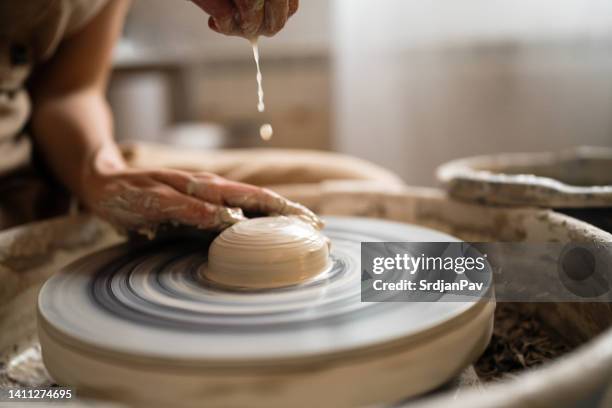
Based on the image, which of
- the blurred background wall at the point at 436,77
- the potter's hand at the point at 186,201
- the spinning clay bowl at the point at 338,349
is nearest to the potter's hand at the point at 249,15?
the potter's hand at the point at 186,201

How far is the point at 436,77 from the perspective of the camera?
2.35 m

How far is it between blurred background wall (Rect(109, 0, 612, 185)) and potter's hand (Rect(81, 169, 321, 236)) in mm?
1528

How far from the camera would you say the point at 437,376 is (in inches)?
22.4

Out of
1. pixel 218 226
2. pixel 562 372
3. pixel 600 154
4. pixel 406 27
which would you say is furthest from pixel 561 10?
pixel 562 372

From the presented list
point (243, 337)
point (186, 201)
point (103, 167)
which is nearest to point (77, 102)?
point (103, 167)

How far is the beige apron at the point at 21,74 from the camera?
1.04 meters

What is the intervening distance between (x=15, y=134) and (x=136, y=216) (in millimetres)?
477

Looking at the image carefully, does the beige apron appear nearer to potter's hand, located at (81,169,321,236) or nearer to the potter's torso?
the potter's torso

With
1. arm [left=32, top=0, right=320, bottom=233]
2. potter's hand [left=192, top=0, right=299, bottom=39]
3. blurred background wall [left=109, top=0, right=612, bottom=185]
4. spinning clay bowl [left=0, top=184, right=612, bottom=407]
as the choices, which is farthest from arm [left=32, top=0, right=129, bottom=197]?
blurred background wall [left=109, top=0, right=612, bottom=185]

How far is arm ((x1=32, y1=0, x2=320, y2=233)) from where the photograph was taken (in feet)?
2.70

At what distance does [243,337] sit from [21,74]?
2.73 feet

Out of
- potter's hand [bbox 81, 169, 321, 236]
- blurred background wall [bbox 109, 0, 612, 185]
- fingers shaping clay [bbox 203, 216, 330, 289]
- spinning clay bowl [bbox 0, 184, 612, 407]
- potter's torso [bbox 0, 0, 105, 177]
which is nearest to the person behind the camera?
spinning clay bowl [bbox 0, 184, 612, 407]

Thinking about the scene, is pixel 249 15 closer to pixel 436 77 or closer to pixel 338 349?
pixel 338 349

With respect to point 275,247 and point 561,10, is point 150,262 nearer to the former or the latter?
point 275,247
